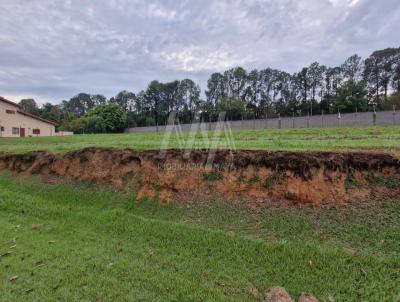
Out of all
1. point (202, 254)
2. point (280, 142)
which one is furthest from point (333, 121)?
point (202, 254)

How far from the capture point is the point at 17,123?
119 feet

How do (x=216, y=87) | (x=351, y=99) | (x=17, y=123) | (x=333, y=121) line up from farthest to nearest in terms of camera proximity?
(x=216, y=87), (x=351, y=99), (x=17, y=123), (x=333, y=121)

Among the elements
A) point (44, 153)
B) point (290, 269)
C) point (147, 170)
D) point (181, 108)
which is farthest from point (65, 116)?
point (290, 269)

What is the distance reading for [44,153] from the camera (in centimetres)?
916

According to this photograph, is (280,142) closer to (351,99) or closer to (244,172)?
(244,172)

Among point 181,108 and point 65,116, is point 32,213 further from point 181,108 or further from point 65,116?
point 65,116

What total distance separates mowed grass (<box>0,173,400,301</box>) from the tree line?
37986 millimetres

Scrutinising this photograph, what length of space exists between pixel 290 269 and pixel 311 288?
1.27 ft

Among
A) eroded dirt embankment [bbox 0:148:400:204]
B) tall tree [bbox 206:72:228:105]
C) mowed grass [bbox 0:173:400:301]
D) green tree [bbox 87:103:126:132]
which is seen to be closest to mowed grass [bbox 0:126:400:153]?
eroded dirt embankment [bbox 0:148:400:204]

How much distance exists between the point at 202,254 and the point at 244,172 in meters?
2.22

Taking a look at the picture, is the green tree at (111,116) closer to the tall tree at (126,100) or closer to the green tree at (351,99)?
the tall tree at (126,100)

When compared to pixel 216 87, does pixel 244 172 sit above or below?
below

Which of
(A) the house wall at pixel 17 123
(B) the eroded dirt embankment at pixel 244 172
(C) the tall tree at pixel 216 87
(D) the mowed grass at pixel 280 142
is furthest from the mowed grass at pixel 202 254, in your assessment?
A: (C) the tall tree at pixel 216 87

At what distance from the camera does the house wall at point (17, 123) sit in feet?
113
